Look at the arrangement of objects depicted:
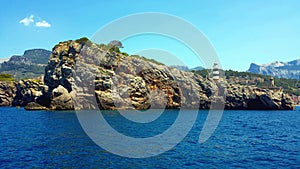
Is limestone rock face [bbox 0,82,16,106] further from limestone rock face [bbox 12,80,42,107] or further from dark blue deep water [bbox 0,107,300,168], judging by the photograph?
dark blue deep water [bbox 0,107,300,168]

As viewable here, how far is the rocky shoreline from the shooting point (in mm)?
117938

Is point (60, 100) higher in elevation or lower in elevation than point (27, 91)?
lower

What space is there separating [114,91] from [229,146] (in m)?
82.1

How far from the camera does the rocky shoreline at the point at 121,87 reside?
4643 inches

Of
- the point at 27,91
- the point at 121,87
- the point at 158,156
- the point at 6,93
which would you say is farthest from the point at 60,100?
the point at 6,93

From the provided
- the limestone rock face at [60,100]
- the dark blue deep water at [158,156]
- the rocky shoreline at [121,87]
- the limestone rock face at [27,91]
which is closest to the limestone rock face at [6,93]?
the limestone rock face at [27,91]

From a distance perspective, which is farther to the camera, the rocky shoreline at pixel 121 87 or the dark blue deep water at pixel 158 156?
the rocky shoreline at pixel 121 87

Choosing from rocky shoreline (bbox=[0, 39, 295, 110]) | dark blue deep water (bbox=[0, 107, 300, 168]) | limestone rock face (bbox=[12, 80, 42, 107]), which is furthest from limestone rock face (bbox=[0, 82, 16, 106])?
dark blue deep water (bbox=[0, 107, 300, 168])

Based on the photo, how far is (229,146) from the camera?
144 ft

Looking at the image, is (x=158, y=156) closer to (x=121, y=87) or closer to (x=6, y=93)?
(x=121, y=87)

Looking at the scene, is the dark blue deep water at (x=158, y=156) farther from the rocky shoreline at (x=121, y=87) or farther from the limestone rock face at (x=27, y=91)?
the limestone rock face at (x=27, y=91)

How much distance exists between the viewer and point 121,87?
123 m

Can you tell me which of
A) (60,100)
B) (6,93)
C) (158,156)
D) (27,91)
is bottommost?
(158,156)

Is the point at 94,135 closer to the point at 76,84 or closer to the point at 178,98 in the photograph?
the point at 76,84
